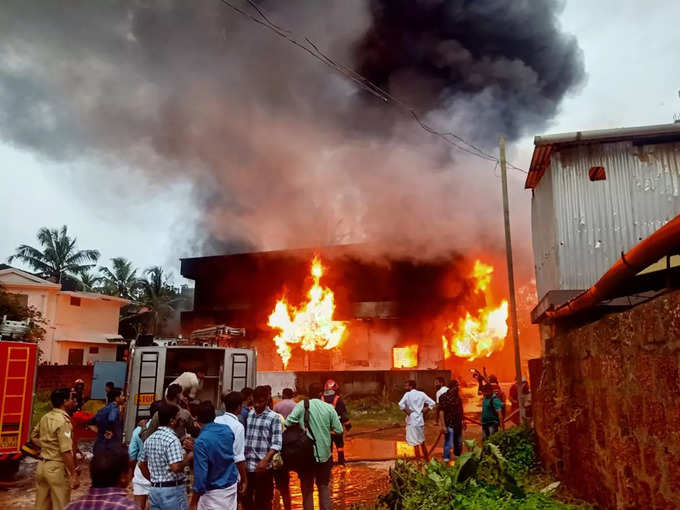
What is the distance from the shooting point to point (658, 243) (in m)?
3.87

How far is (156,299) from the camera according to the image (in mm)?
39625

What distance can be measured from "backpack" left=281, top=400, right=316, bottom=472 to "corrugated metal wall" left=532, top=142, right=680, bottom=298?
669cm

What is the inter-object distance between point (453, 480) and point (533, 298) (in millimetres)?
33606

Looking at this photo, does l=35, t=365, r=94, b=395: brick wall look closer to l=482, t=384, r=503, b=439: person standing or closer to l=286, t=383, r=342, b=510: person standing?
l=482, t=384, r=503, b=439: person standing

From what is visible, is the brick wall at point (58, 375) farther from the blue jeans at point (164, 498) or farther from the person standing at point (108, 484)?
the person standing at point (108, 484)

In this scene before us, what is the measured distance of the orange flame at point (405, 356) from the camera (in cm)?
2744

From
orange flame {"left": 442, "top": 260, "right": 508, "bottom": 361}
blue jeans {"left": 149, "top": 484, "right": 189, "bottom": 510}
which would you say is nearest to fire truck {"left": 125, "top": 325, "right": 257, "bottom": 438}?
blue jeans {"left": 149, "top": 484, "right": 189, "bottom": 510}

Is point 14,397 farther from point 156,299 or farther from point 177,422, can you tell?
point 156,299

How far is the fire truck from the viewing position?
9727 millimetres

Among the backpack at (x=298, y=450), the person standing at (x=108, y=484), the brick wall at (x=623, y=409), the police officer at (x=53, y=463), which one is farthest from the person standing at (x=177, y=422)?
the brick wall at (x=623, y=409)

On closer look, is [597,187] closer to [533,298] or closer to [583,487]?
[583,487]

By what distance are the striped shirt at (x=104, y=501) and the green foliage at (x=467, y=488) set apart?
328 cm

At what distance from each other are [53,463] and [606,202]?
35.2 feet

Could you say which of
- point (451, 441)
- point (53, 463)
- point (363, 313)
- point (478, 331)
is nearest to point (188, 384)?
point (53, 463)
